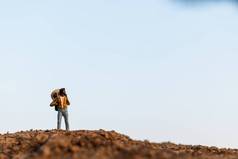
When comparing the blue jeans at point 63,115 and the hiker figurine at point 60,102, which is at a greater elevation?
the hiker figurine at point 60,102

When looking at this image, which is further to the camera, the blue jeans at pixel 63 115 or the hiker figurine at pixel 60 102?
the blue jeans at pixel 63 115

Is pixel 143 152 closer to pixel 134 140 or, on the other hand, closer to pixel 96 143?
pixel 96 143

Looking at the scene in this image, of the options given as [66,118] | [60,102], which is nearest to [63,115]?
[66,118]

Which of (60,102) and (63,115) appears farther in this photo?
(63,115)

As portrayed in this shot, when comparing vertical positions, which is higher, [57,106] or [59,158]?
[57,106]

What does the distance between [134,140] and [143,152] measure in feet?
23.4

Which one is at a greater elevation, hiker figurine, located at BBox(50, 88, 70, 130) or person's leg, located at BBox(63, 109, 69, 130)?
hiker figurine, located at BBox(50, 88, 70, 130)

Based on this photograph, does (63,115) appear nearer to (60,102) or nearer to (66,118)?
(66,118)

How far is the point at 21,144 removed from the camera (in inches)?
811

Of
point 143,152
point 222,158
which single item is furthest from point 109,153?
point 222,158

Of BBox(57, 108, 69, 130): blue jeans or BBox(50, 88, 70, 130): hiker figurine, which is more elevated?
BBox(50, 88, 70, 130): hiker figurine

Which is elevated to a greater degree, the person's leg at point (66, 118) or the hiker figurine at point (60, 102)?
the hiker figurine at point (60, 102)

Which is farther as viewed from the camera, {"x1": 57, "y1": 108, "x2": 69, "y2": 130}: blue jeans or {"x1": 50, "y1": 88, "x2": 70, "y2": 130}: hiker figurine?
{"x1": 57, "y1": 108, "x2": 69, "y2": 130}: blue jeans

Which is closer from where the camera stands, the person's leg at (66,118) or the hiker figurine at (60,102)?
the hiker figurine at (60,102)
